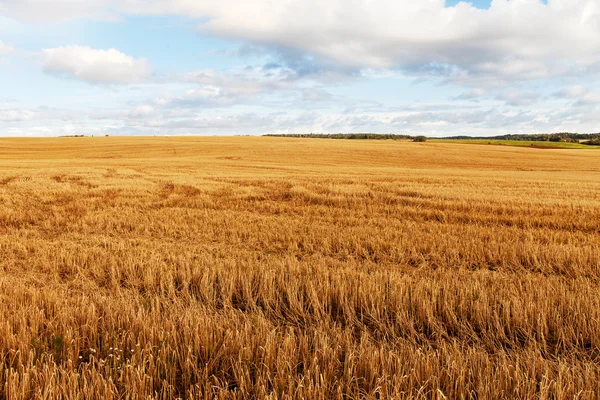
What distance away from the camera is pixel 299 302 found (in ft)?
16.9

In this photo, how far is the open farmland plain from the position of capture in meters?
3.08

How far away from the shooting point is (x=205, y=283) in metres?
5.86

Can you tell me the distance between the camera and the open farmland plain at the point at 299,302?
10.1 feet

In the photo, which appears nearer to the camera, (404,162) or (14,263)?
(14,263)

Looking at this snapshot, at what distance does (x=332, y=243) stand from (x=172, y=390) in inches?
279

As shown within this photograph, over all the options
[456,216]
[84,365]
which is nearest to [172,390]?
[84,365]

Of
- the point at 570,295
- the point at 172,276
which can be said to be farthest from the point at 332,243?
the point at 570,295

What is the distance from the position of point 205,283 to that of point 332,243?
14.9 feet

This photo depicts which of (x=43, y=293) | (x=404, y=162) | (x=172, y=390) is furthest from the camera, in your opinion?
(x=404, y=162)

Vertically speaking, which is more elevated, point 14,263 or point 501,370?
point 501,370

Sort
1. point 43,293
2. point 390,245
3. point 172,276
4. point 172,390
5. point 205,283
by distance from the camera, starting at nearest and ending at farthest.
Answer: point 172,390 < point 43,293 < point 205,283 < point 172,276 < point 390,245

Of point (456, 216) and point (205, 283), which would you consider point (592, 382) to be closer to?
point (205, 283)

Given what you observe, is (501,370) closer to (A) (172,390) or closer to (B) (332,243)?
(A) (172,390)

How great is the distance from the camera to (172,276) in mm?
6312
